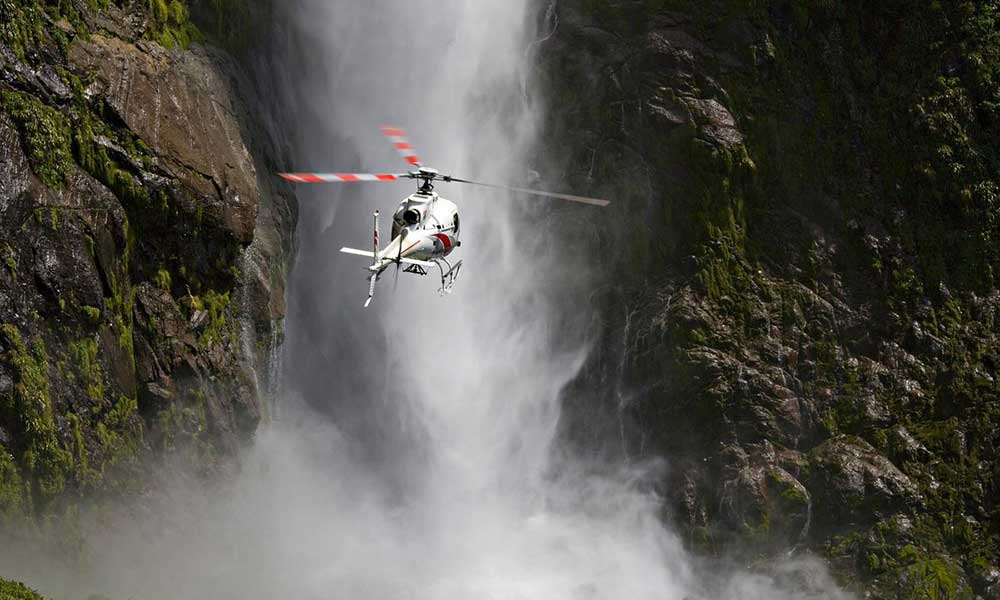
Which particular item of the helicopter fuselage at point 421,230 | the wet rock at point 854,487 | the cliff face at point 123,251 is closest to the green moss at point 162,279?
the cliff face at point 123,251

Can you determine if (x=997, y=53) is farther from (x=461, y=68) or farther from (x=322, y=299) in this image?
(x=322, y=299)

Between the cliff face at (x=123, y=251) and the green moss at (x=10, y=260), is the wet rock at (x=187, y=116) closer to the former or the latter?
the cliff face at (x=123, y=251)

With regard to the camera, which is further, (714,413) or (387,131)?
(714,413)

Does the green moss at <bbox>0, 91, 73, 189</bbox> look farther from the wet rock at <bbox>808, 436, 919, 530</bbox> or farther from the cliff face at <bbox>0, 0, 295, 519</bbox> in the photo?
the wet rock at <bbox>808, 436, 919, 530</bbox>

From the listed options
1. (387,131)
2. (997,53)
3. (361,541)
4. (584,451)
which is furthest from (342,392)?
(997,53)

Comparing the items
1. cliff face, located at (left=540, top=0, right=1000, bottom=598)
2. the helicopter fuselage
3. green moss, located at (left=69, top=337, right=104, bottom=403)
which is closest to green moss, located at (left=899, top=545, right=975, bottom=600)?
cliff face, located at (left=540, top=0, right=1000, bottom=598)

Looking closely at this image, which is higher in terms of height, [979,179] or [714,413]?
[979,179]
